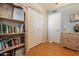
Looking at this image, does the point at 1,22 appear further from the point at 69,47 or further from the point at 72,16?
the point at 69,47

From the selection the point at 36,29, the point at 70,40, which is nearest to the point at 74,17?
the point at 70,40

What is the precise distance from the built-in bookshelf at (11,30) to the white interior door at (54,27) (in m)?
0.48

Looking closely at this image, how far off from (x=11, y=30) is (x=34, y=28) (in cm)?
38

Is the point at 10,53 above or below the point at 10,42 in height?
below

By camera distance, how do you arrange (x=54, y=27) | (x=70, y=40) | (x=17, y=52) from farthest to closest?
(x=70, y=40) → (x=54, y=27) → (x=17, y=52)

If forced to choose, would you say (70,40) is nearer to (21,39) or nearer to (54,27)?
(54,27)

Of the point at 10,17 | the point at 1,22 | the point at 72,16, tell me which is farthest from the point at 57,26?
the point at 1,22

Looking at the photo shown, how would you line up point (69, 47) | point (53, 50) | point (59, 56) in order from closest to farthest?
1. point (59, 56)
2. point (53, 50)
3. point (69, 47)

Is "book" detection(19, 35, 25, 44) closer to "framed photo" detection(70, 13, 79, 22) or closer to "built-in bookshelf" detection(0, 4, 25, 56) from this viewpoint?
"built-in bookshelf" detection(0, 4, 25, 56)

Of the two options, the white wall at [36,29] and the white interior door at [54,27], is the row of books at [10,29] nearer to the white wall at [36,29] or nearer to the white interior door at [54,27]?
the white wall at [36,29]

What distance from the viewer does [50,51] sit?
141 cm

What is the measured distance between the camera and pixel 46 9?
4.71 ft

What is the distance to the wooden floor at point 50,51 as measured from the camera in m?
1.36

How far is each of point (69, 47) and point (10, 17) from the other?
1.20m
